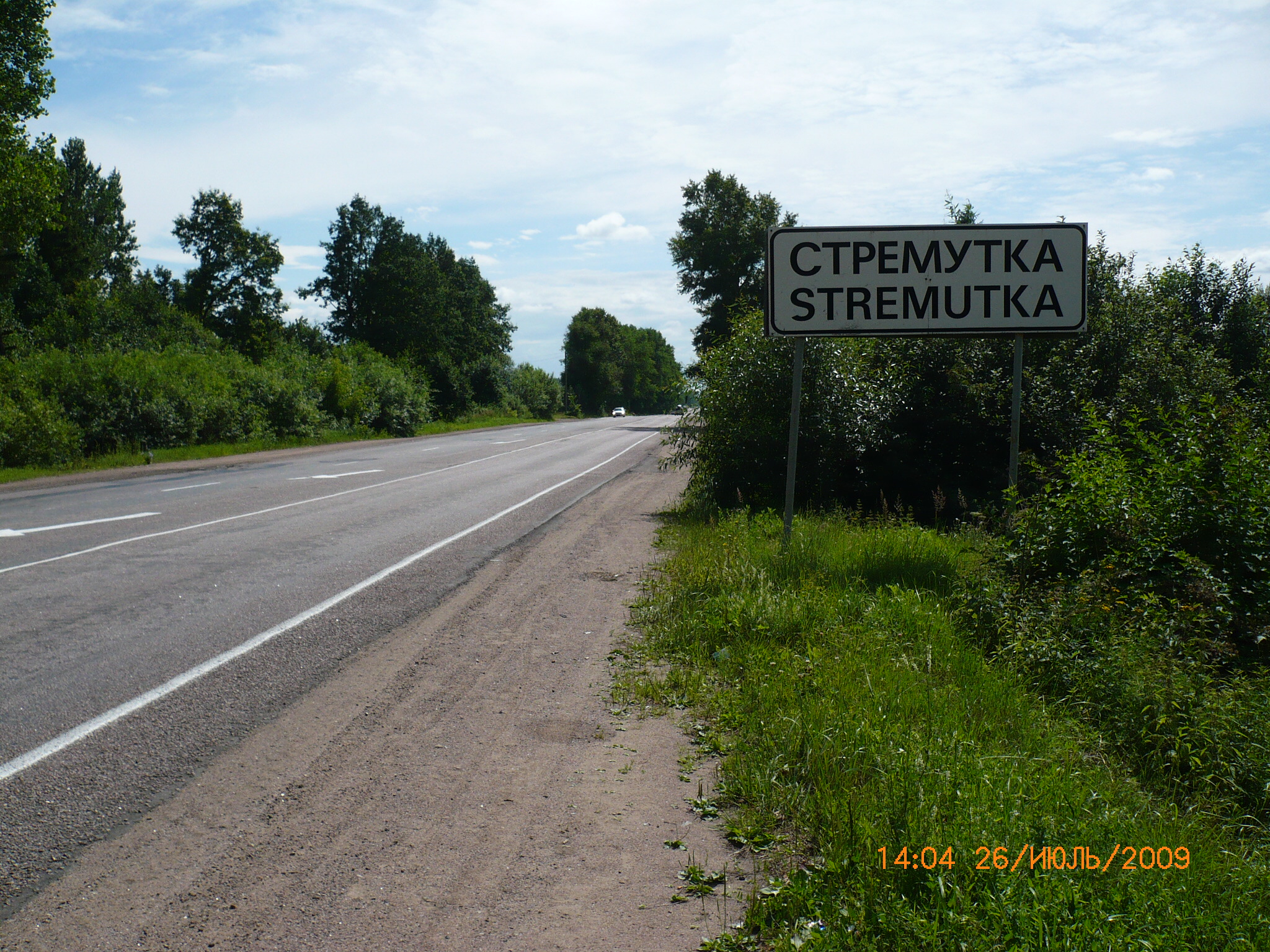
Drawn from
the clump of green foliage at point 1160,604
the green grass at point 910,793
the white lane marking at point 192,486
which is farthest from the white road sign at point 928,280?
the white lane marking at point 192,486

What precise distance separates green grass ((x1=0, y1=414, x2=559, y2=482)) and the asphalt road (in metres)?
4.16

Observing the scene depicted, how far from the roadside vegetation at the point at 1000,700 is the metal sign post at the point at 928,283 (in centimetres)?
132

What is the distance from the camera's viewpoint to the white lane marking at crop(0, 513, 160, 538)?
36.3 ft

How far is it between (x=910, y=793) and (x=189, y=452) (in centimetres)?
2803

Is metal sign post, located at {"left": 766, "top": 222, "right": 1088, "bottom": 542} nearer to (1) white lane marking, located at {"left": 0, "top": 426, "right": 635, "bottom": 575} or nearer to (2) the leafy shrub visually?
(1) white lane marking, located at {"left": 0, "top": 426, "right": 635, "bottom": 575}

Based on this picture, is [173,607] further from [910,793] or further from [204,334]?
[204,334]

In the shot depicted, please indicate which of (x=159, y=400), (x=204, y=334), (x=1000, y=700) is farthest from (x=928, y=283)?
(x=204, y=334)

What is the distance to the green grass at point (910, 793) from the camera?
2686 mm

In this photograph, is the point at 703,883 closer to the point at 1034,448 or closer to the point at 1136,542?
the point at 1136,542

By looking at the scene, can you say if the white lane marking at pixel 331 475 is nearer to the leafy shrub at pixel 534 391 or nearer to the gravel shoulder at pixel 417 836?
the gravel shoulder at pixel 417 836

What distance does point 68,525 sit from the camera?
1176 centimetres

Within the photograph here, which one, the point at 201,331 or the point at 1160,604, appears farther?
the point at 201,331
